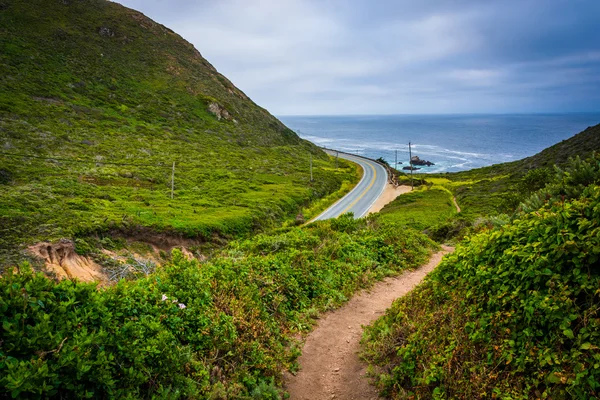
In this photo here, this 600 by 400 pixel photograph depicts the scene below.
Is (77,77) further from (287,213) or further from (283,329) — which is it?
(283,329)

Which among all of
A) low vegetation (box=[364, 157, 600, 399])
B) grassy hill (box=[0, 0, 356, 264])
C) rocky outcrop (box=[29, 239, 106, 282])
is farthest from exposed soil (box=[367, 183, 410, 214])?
low vegetation (box=[364, 157, 600, 399])

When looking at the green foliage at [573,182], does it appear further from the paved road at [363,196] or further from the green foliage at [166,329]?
the paved road at [363,196]

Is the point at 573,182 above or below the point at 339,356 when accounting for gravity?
above

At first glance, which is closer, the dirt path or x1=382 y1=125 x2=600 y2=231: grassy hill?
the dirt path

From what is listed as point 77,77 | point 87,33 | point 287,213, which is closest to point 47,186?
point 287,213

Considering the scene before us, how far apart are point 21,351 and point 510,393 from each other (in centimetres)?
686

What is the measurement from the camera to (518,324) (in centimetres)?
613

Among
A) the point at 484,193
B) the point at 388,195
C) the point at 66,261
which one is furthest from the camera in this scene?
the point at 388,195

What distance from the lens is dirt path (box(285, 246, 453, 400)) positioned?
759cm

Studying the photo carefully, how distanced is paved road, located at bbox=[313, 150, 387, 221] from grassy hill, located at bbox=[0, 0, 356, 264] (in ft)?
13.9

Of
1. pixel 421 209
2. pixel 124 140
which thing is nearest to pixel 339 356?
pixel 421 209

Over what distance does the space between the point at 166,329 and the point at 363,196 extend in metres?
64.1

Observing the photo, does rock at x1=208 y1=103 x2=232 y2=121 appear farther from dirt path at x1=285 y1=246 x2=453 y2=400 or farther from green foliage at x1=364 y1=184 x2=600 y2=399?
green foliage at x1=364 y1=184 x2=600 y2=399

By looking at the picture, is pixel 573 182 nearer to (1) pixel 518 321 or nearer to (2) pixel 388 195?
(1) pixel 518 321
